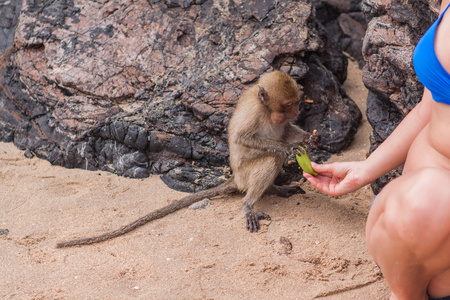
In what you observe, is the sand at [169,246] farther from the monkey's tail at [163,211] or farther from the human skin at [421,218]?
the human skin at [421,218]

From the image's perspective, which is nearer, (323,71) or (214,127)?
(214,127)

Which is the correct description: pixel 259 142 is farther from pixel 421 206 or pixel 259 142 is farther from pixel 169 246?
pixel 421 206

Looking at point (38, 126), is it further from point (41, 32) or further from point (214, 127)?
point (214, 127)

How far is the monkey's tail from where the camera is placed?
3.68m

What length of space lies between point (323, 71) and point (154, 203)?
2.37 metres

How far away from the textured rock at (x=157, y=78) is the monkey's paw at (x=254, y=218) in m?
0.80

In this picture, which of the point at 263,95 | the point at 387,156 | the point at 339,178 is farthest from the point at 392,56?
the point at 387,156

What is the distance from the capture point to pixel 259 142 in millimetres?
4402

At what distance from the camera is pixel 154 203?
4.39 m

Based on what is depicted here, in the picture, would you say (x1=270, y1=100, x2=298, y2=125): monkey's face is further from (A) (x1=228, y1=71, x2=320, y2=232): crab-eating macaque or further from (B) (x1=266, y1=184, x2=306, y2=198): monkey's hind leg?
(B) (x1=266, y1=184, x2=306, y2=198): monkey's hind leg

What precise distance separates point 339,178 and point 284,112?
137cm

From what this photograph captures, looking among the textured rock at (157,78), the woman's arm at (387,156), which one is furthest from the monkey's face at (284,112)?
the woman's arm at (387,156)

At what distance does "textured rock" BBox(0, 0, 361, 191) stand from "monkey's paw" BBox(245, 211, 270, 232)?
2.62ft

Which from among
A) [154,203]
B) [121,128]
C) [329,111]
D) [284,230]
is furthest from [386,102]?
[121,128]
